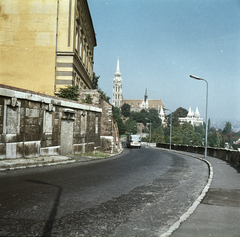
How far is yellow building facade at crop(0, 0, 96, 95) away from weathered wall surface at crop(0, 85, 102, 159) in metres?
5.80

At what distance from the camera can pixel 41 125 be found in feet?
48.6

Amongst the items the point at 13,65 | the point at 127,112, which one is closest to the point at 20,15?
the point at 13,65

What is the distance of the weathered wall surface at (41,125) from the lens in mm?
12234

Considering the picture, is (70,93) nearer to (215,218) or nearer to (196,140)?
(215,218)

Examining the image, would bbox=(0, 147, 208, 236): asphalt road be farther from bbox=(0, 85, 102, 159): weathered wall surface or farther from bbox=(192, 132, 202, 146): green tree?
bbox=(192, 132, 202, 146): green tree

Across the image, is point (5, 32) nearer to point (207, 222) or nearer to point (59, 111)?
point (59, 111)

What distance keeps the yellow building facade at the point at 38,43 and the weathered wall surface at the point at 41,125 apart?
19.0 feet

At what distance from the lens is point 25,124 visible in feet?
43.9

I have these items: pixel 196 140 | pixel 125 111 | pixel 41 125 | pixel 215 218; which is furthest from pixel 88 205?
pixel 125 111

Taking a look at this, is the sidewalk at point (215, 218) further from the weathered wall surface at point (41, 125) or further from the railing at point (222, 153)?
the railing at point (222, 153)

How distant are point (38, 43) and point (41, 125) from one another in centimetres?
1245

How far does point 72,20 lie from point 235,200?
2161 cm

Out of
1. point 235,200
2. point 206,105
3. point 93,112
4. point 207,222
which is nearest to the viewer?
point 207,222

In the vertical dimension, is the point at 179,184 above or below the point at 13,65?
below
